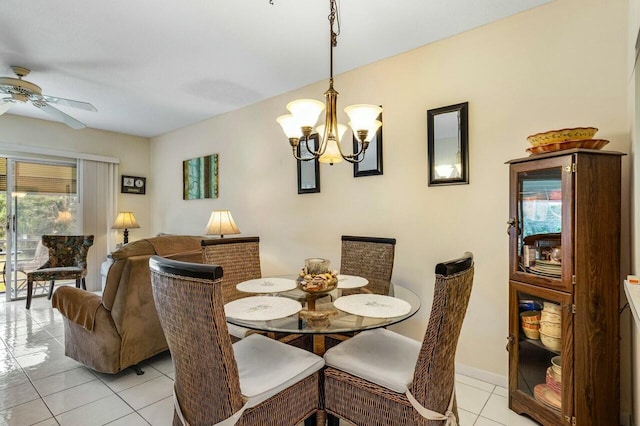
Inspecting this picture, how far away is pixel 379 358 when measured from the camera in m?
1.47

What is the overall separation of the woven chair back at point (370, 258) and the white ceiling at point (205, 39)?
1.52 metres

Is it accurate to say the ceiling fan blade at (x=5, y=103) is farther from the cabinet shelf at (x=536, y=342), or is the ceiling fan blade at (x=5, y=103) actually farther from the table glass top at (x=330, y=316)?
the cabinet shelf at (x=536, y=342)

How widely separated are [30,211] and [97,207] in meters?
0.77

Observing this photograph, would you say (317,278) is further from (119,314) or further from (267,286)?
(119,314)

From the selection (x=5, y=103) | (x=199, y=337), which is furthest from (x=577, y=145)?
(x=5, y=103)

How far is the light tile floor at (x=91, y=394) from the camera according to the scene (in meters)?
1.79

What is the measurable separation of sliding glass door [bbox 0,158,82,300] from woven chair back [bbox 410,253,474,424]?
5217mm

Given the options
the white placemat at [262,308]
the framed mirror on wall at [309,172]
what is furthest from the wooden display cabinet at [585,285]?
the framed mirror on wall at [309,172]

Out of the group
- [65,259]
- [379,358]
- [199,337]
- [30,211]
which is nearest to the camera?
[199,337]

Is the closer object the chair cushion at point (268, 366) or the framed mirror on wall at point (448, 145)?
the chair cushion at point (268, 366)

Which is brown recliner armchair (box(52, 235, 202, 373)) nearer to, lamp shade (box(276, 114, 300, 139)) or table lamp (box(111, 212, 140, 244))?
lamp shade (box(276, 114, 300, 139))

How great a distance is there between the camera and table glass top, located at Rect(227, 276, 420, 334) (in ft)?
4.37

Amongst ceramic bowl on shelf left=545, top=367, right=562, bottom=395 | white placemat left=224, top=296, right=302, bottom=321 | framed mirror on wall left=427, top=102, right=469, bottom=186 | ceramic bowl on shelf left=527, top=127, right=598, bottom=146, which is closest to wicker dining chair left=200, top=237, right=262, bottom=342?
white placemat left=224, top=296, right=302, bottom=321

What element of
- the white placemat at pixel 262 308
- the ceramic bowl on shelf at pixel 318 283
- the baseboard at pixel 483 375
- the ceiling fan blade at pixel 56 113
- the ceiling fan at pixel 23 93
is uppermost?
the ceiling fan at pixel 23 93
